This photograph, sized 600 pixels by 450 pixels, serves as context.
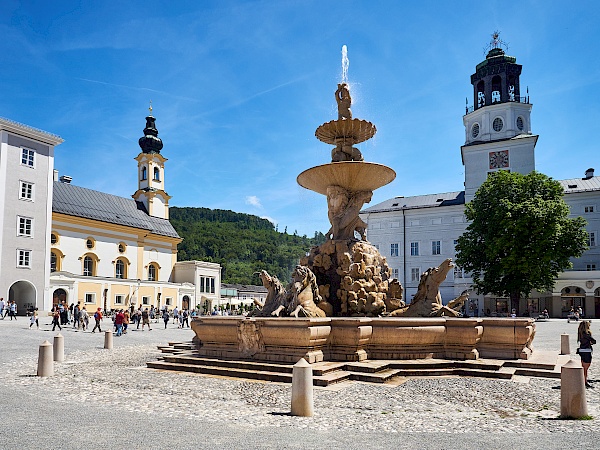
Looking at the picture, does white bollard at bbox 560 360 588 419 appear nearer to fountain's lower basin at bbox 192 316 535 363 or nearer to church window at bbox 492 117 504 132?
fountain's lower basin at bbox 192 316 535 363

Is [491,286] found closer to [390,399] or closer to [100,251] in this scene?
[390,399]

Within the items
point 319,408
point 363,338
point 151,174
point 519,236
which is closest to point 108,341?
point 363,338

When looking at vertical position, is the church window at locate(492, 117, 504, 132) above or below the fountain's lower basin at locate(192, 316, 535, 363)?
above

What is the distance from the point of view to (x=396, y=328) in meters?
11.0

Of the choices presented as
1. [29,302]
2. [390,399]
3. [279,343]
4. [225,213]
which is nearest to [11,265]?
[29,302]

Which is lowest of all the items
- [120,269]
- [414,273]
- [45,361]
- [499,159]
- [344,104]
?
[45,361]

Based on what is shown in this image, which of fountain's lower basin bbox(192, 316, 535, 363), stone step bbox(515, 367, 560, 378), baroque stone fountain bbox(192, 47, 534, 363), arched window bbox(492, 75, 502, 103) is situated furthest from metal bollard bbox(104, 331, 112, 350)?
arched window bbox(492, 75, 502, 103)

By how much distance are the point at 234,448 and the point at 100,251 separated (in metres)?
54.8

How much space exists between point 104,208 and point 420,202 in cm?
3879

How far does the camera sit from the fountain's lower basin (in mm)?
10453

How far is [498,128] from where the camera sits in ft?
191

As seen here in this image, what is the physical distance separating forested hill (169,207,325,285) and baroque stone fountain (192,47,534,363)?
230ft

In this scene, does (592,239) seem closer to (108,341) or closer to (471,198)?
(471,198)

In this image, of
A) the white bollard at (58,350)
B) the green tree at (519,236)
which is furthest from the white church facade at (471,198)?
the white bollard at (58,350)
